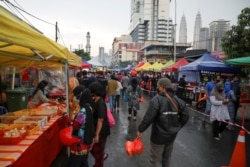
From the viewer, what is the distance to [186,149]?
732 centimetres

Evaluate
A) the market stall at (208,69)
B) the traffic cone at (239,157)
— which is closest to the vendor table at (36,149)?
the traffic cone at (239,157)

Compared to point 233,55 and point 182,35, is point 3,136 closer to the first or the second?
point 233,55

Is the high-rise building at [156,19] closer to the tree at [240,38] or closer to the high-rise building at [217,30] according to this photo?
the high-rise building at [217,30]

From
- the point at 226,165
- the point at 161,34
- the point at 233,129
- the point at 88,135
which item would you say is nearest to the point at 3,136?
the point at 88,135

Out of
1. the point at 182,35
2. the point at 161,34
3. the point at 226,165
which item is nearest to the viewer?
the point at 226,165

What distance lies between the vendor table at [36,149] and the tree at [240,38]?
46.8 feet

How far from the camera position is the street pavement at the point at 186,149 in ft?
20.1

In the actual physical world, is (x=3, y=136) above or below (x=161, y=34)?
below

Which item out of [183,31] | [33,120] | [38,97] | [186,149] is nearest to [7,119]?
[33,120]

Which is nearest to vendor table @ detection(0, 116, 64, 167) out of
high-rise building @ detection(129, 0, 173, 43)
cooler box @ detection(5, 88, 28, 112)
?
cooler box @ detection(5, 88, 28, 112)

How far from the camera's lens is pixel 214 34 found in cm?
4512

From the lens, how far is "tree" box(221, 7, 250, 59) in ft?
55.7

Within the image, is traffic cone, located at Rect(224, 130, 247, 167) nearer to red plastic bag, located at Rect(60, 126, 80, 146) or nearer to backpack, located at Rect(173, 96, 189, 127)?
backpack, located at Rect(173, 96, 189, 127)

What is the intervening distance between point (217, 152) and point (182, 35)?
110 meters
